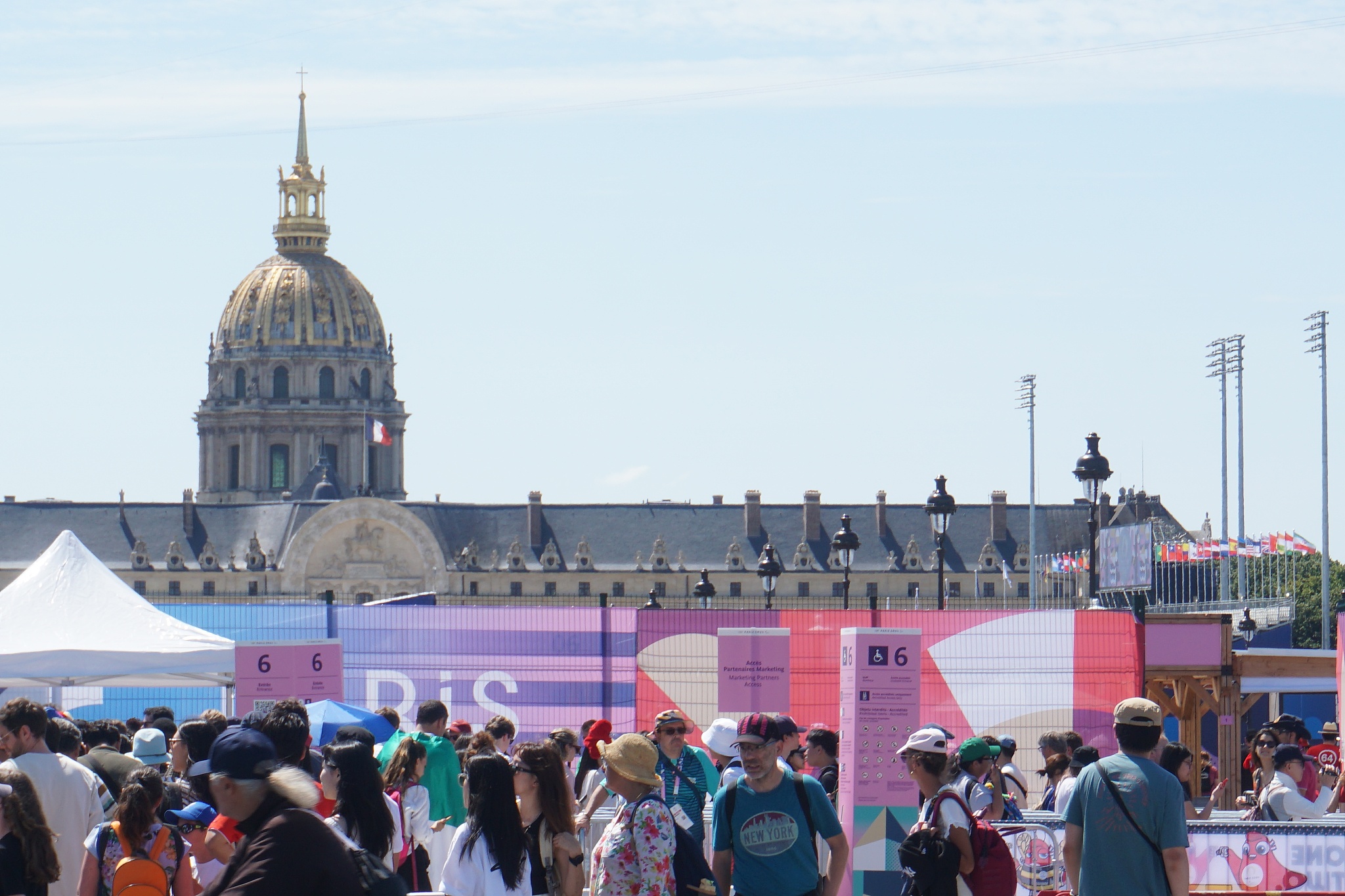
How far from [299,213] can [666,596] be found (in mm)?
52211

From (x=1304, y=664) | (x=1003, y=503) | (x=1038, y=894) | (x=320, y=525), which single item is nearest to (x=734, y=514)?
(x=1003, y=503)

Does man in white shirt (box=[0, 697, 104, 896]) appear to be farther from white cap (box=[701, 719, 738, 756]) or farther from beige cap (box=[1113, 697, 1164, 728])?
beige cap (box=[1113, 697, 1164, 728])

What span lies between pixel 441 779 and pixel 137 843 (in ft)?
7.97

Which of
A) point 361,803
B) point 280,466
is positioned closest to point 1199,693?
point 361,803

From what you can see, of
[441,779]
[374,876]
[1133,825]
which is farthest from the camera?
[441,779]

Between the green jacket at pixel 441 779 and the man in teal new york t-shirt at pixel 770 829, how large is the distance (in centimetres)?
269

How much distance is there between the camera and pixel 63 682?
659 inches

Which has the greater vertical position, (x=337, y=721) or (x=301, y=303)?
(x=301, y=303)

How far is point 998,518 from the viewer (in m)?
114

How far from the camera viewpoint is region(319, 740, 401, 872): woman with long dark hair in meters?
8.45

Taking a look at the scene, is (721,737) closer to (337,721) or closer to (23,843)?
(337,721)

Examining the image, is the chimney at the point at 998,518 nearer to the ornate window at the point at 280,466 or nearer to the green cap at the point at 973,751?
the ornate window at the point at 280,466

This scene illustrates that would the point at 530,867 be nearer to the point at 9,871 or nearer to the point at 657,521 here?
the point at 9,871

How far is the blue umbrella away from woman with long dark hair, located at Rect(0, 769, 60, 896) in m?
4.79
